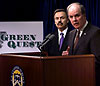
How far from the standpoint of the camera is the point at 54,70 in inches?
75.8

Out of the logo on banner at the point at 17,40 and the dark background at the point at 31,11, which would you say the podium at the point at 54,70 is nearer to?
the logo on banner at the point at 17,40

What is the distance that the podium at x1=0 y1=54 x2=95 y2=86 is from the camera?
6.22ft

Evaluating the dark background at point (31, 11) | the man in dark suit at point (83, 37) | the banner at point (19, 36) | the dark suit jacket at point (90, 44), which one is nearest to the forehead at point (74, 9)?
the man in dark suit at point (83, 37)

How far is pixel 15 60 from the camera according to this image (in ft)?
6.94

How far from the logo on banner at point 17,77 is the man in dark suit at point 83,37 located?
50 centimetres

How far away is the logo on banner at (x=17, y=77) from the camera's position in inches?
80.4

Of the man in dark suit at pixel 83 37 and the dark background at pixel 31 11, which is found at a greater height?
the dark background at pixel 31 11

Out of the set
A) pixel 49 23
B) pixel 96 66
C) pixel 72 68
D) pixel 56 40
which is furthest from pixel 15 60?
pixel 49 23

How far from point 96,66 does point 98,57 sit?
0.27 ft

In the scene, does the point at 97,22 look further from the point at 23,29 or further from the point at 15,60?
the point at 15,60

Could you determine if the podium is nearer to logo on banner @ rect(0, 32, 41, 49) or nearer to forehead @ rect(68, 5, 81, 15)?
forehead @ rect(68, 5, 81, 15)

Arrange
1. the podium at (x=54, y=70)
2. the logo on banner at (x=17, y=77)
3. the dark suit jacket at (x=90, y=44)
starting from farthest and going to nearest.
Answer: the dark suit jacket at (x=90, y=44) < the logo on banner at (x=17, y=77) < the podium at (x=54, y=70)

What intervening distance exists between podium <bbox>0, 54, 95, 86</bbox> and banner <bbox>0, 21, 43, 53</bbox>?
2202 mm

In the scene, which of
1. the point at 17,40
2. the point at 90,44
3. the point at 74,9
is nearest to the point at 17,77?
the point at 90,44
